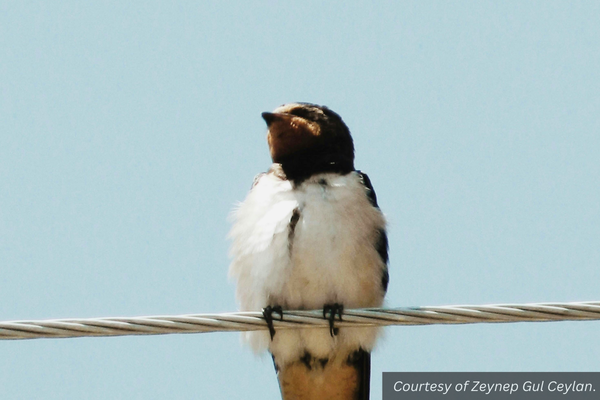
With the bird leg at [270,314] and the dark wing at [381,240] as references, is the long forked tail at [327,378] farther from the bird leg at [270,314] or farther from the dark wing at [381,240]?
the bird leg at [270,314]

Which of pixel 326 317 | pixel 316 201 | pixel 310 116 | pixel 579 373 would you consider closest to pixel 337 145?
pixel 310 116

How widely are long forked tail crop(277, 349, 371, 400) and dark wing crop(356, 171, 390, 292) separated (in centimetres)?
49

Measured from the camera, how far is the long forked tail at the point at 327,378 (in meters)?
6.05

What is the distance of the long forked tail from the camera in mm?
6055

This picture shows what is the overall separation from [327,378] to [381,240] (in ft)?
3.06

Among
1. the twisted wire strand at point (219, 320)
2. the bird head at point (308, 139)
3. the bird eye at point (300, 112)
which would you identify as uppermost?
the bird eye at point (300, 112)

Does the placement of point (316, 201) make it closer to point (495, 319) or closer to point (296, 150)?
point (296, 150)

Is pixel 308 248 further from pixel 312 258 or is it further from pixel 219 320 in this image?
pixel 219 320

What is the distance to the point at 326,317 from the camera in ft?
17.8

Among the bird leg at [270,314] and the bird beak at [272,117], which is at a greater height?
the bird beak at [272,117]

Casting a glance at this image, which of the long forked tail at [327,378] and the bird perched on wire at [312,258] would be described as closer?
the bird perched on wire at [312,258]

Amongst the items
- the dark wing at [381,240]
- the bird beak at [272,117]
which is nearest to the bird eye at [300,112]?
the bird beak at [272,117]

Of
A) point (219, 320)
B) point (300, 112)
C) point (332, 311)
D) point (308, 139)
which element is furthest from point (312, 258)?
point (300, 112)

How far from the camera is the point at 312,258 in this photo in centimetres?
561
